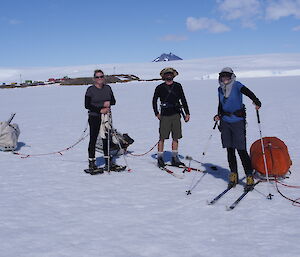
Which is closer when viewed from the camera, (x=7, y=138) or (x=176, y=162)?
(x=176, y=162)

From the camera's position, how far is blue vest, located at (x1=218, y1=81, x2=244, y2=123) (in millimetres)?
6016

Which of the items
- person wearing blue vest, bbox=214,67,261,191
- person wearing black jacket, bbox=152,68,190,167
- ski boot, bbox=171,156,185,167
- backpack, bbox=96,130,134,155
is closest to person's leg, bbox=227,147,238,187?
person wearing blue vest, bbox=214,67,261,191

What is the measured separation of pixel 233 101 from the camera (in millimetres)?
6059

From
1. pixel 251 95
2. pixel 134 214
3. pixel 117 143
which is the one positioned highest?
pixel 251 95

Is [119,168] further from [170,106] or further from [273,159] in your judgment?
[273,159]

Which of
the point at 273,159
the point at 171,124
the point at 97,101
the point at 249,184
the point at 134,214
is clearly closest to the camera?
the point at 134,214

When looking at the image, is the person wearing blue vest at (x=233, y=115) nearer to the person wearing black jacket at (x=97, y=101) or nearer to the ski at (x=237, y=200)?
the ski at (x=237, y=200)

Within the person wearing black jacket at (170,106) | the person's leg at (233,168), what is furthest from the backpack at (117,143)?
the person's leg at (233,168)

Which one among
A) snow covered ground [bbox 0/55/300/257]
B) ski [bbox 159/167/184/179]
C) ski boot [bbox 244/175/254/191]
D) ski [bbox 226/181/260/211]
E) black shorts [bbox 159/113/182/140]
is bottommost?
snow covered ground [bbox 0/55/300/257]

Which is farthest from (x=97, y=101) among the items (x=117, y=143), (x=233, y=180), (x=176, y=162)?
(x=233, y=180)

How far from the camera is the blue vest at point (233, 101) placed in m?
6.02

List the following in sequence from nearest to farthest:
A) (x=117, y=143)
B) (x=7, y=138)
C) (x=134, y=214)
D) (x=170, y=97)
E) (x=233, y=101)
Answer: (x=134, y=214), (x=233, y=101), (x=170, y=97), (x=117, y=143), (x=7, y=138)

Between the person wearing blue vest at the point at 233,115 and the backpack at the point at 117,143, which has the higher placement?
the person wearing blue vest at the point at 233,115

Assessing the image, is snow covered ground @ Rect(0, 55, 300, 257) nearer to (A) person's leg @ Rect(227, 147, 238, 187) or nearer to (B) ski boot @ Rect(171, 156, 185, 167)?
(A) person's leg @ Rect(227, 147, 238, 187)
